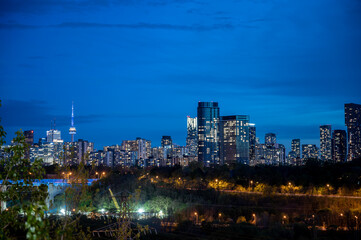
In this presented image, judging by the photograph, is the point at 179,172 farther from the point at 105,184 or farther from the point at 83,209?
the point at 83,209

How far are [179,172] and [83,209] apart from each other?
4765 cm

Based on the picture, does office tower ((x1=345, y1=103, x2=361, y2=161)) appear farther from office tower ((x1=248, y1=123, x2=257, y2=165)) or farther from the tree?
the tree

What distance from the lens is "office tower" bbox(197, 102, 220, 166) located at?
138 m

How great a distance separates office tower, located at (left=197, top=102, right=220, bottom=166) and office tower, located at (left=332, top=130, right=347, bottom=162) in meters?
37.5

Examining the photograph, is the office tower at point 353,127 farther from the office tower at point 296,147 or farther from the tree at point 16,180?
the tree at point 16,180

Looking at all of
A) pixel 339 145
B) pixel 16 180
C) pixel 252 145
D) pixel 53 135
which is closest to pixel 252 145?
pixel 252 145

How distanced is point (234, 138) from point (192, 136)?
1651 inches

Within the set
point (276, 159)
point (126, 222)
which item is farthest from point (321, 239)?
point (276, 159)

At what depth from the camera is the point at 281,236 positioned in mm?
20672

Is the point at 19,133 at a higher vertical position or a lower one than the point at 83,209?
higher

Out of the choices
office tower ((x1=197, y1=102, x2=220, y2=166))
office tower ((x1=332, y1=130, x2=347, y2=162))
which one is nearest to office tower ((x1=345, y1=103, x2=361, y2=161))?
office tower ((x1=332, y1=130, x2=347, y2=162))

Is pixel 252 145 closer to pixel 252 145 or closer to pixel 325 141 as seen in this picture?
pixel 252 145

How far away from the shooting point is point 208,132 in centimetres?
14312

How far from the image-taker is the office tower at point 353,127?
4151 inches
